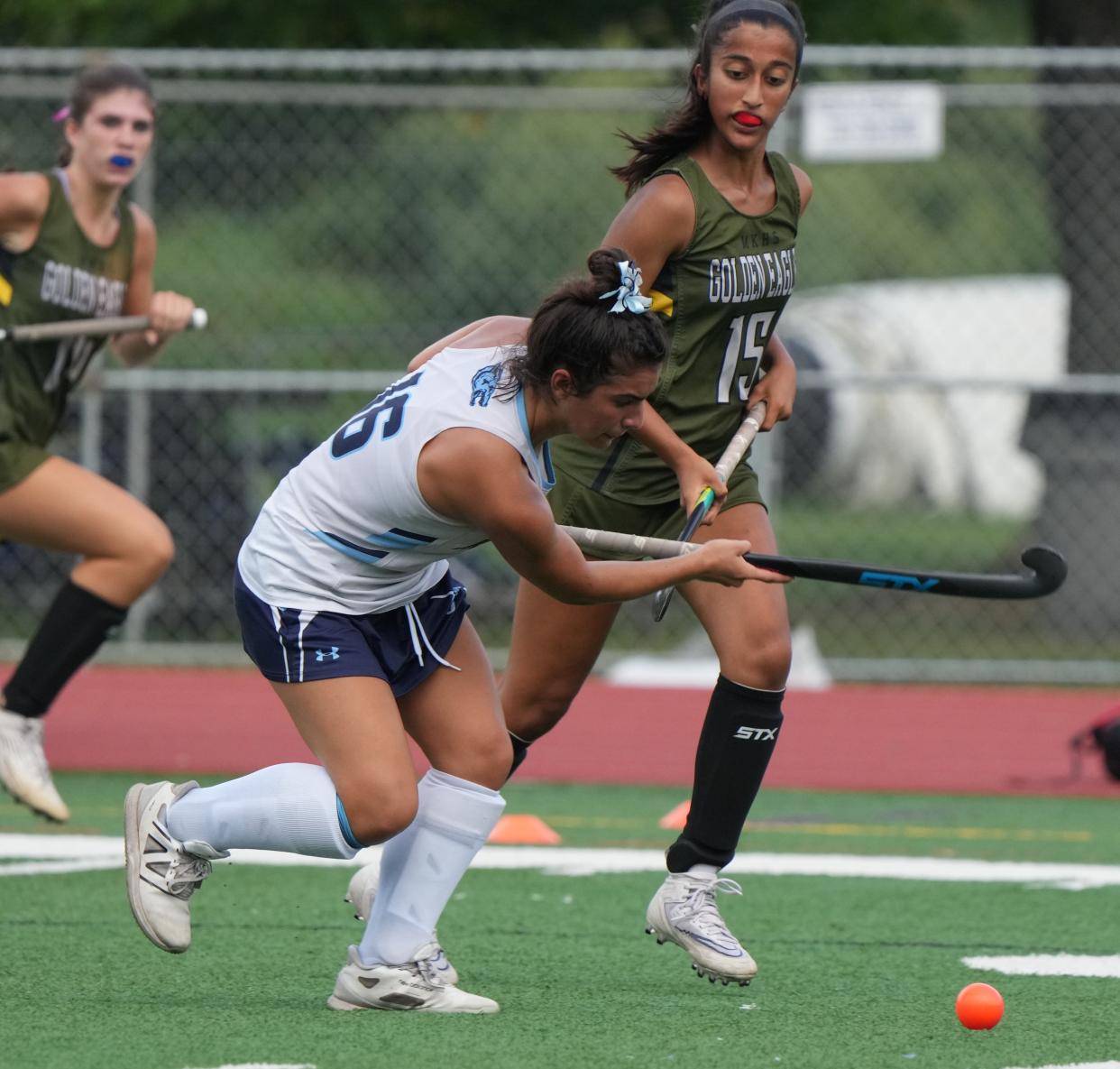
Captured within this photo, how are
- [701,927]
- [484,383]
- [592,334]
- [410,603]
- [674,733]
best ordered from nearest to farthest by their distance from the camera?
1. [592,334]
2. [484,383]
3. [410,603]
4. [701,927]
5. [674,733]

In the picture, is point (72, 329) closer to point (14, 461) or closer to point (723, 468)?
point (14, 461)

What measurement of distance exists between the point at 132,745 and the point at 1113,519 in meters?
5.52

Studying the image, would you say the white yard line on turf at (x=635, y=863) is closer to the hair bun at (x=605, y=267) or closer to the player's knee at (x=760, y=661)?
the player's knee at (x=760, y=661)

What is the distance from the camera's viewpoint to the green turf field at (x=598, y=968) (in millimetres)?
3814

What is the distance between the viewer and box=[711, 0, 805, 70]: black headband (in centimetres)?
462

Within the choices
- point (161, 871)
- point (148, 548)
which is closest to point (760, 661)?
point (161, 871)

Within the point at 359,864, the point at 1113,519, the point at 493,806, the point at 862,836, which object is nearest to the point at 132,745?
the point at 359,864

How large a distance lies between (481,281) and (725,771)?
31.7 feet

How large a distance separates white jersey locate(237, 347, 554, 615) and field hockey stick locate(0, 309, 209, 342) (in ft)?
7.86

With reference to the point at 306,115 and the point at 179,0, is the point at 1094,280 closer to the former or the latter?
the point at 306,115

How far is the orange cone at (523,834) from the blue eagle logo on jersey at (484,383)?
2.67 m

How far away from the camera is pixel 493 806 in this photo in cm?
424

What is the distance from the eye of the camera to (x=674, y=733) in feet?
28.5

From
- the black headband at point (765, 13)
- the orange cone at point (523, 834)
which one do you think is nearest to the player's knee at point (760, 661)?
the black headband at point (765, 13)
